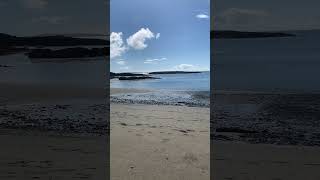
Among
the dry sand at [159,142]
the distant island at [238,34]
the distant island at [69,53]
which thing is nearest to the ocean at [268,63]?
the distant island at [238,34]

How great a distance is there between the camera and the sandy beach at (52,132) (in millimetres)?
→ 3291

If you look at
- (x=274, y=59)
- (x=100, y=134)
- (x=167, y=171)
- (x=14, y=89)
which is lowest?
(x=167, y=171)

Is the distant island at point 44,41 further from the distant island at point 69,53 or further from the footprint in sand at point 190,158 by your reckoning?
the footprint in sand at point 190,158

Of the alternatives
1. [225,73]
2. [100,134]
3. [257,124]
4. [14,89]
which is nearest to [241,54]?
[225,73]

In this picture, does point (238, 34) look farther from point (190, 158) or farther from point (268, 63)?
point (190, 158)

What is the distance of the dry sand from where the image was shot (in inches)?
129

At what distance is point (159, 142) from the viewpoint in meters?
3.48

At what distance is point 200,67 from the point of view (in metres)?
3.52

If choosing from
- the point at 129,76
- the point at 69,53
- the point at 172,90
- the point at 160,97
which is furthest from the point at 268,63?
the point at 69,53

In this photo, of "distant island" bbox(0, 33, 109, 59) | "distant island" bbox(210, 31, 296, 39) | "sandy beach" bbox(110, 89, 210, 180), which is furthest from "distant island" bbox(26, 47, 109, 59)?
"distant island" bbox(210, 31, 296, 39)

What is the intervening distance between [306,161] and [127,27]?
1766 mm

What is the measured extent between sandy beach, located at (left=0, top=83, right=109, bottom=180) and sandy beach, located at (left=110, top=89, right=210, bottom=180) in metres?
0.19

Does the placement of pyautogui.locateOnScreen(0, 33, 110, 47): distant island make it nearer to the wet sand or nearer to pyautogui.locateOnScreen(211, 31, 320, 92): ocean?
pyautogui.locateOnScreen(211, 31, 320, 92): ocean

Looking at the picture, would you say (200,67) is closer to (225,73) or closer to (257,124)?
(225,73)
